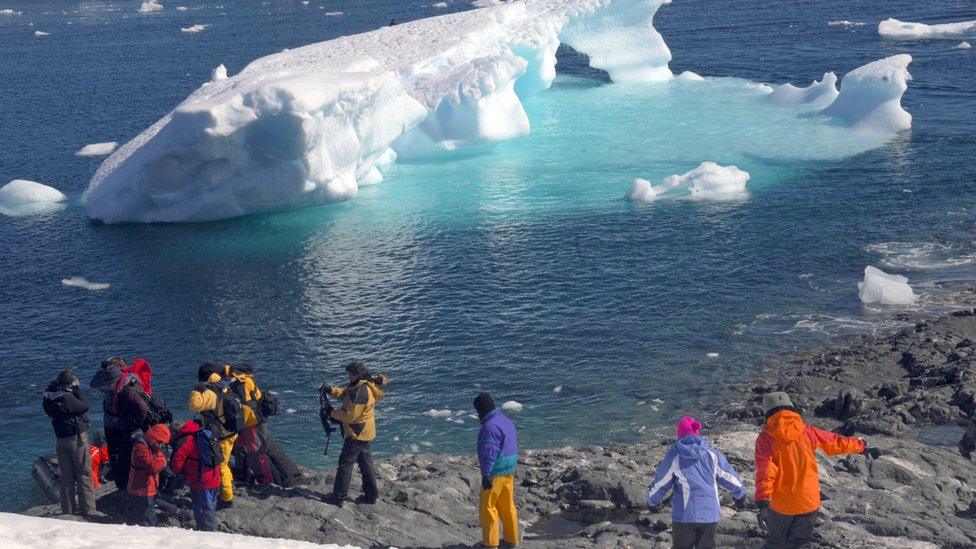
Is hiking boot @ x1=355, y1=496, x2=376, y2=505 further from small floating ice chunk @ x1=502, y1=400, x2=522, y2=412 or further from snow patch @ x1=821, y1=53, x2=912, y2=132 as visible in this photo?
snow patch @ x1=821, y1=53, x2=912, y2=132

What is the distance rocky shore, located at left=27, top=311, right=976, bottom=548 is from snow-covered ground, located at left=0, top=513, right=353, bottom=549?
1169mm

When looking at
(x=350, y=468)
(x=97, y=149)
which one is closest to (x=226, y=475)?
(x=350, y=468)

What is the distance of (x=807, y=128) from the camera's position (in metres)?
33.8

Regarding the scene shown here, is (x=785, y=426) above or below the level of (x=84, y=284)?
above

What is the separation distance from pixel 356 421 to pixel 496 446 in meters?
1.69

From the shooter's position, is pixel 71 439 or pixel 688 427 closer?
pixel 688 427

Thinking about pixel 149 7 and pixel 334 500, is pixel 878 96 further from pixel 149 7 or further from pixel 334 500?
pixel 149 7

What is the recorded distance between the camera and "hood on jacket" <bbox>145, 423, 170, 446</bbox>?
10.8m

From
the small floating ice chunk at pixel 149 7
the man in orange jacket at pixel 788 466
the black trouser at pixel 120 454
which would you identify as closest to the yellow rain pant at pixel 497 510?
the man in orange jacket at pixel 788 466

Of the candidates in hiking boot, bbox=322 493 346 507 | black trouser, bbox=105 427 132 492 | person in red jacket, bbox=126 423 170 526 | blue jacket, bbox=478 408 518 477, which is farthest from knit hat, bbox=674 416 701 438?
black trouser, bbox=105 427 132 492

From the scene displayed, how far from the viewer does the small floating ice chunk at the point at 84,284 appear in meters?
23.9

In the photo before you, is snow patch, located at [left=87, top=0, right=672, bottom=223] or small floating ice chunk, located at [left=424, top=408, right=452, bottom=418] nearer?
small floating ice chunk, located at [left=424, top=408, right=452, bottom=418]

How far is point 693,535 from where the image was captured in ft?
32.0

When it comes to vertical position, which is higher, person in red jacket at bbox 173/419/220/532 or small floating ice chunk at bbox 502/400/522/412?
person in red jacket at bbox 173/419/220/532
